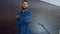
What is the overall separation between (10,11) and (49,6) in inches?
23.8

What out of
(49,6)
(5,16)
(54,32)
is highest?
(49,6)

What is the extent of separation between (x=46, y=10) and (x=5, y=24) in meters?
0.66

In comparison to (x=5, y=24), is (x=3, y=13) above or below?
above

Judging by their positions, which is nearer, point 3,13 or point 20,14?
point 20,14

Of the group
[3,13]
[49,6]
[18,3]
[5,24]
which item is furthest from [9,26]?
[49,6]

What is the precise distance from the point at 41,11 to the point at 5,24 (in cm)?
58

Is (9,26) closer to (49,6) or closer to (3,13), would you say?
(3,13)

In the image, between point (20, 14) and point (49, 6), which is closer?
point (20, 14)

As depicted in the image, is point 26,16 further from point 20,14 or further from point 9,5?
point 9,5

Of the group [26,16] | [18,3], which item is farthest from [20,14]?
[18,3]

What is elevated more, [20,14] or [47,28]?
[20,14]

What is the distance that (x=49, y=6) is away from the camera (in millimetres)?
2182

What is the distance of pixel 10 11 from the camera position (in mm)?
2121

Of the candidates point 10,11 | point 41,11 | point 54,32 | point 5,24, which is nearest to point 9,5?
point 10,11
